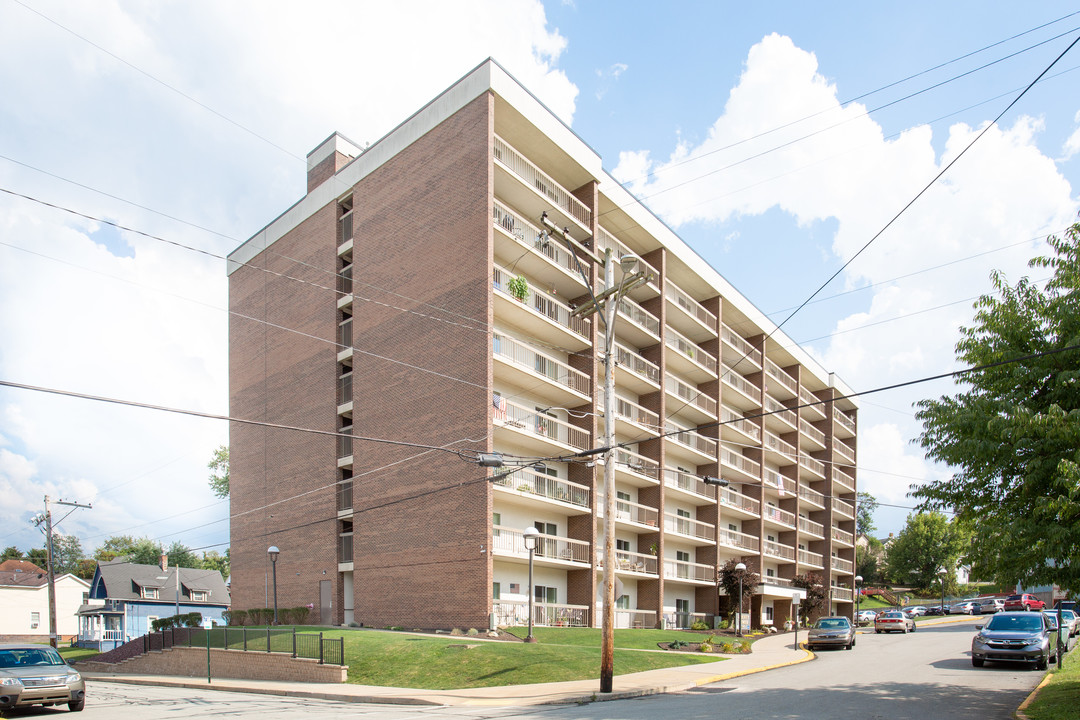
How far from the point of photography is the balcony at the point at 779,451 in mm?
57125

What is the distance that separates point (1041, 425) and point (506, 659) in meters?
14.4

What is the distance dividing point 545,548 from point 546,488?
2.51 meters

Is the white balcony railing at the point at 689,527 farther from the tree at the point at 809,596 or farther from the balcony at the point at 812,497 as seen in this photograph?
the balcony at the point at 812,497

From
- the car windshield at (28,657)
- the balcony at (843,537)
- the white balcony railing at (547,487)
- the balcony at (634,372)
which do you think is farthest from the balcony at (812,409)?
the car windshield at (28,657)

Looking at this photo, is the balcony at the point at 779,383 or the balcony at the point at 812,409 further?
the balcony at the point at 812,409

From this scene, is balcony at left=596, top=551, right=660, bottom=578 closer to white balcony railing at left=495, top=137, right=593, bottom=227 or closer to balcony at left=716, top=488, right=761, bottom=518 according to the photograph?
balcony at left=716, top=488, right=761, bottom=518

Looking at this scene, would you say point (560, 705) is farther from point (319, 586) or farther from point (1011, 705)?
point (319, 586)

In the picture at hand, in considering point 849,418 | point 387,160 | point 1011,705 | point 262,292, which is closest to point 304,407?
point 262,292

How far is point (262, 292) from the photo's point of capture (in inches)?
1784

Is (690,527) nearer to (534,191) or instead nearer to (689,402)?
(689,402)

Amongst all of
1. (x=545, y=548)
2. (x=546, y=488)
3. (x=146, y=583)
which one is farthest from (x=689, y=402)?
(x=146, y=583)

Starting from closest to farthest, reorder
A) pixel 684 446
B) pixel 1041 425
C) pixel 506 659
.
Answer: pixel 1041 425, pixel 506 659, pixel 684 446

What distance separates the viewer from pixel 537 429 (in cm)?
3334

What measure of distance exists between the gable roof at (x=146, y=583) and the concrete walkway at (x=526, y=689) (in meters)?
43.2
